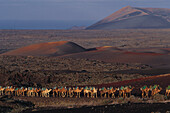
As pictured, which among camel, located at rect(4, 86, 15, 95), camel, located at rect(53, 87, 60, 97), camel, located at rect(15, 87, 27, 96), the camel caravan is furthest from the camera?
camel, located at rect(4, 86, 15, 95)

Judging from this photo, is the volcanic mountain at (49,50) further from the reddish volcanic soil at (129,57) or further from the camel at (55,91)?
the camel at (55,91)

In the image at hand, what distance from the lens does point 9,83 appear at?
27.6m

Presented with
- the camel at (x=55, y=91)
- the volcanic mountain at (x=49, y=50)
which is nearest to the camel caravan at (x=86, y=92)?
the camel at (x=55, y=91)

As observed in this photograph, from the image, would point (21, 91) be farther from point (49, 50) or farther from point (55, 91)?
point (49, 50)

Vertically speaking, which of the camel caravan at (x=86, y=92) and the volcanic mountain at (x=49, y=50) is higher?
the camel caravan at (x=86, y=92)

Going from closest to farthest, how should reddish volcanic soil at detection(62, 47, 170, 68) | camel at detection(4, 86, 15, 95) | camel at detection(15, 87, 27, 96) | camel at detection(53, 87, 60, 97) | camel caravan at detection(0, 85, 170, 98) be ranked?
camel caravan at detection(0, 85, 170, 98)
camel at detection(53, 87, 60, 97)
camel at detection(15, 87, 27, 96)
camel at detection(4, 86, 15, 95)
reddish volcanic soil at detection(62, 47, 170, 68)

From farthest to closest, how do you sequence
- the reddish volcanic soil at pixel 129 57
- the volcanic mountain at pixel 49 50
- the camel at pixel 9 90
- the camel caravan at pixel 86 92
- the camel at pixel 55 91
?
1. the volcanic mountain at pixel 49 50
2. the reddish volcanic soil at pixel 129 57
3. the camel at pixel 9 90
4. the camel at pixel 55 91
5. the camel caravan at pixel 86 92

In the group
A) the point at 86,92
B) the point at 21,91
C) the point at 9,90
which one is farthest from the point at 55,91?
the point at 9,90

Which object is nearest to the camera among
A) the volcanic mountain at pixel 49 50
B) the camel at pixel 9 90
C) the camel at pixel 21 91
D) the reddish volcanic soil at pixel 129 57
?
the camel at pixel 21 91

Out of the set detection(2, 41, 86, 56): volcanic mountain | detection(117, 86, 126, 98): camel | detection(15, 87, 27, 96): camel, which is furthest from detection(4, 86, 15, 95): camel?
detection(2, 41, 86, 56): volcanic mountain

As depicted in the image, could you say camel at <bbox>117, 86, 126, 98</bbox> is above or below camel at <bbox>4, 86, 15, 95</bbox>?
above

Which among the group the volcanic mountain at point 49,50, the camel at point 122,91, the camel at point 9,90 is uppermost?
the camel at point 122,91

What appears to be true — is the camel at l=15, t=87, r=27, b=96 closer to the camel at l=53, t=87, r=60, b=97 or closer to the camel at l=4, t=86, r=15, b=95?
the camel at l=4, t=86, r=15, b=95

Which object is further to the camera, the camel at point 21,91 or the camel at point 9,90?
the camel at point 9,90
